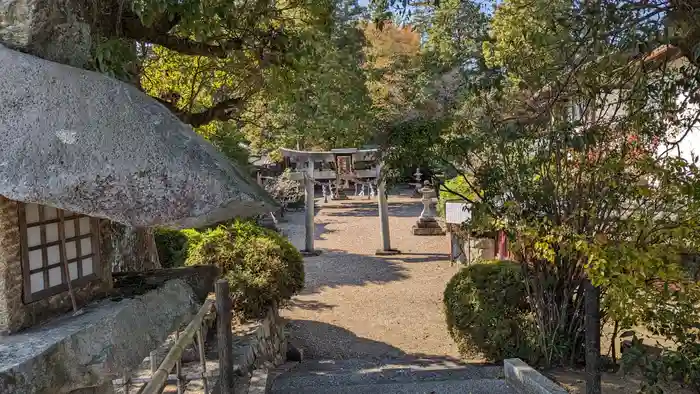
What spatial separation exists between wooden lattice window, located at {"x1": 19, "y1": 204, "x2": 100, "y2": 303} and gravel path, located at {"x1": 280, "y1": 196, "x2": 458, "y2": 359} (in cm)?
545

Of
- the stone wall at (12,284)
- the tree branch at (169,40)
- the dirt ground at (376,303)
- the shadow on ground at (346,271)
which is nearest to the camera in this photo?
the stone wall at (12,284)

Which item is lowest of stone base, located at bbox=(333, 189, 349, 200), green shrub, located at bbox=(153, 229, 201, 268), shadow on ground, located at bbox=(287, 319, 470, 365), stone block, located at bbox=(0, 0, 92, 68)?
shadow on ground, located at bbox=(287, 319, 470, 365)

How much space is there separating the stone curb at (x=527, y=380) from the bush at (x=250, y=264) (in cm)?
312

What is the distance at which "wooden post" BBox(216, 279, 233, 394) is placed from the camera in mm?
3818

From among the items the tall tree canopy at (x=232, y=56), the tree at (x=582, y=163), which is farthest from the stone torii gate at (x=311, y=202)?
the tree at (x=582, y=163)

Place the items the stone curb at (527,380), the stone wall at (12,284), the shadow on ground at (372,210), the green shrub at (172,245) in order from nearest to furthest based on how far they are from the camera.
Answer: the stone wall at (12,284)
the stone curb at (527,380)
the green shrub at (172,245)
the shadow on ground at (372,210)

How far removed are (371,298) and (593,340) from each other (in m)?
6.90

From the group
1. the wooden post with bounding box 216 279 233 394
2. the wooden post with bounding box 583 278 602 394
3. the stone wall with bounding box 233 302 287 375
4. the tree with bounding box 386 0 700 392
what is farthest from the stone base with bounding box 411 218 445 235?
the wooden post with bounding box 216 279 233 394

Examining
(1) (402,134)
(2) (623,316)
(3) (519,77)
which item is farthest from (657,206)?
(1) (402,134)

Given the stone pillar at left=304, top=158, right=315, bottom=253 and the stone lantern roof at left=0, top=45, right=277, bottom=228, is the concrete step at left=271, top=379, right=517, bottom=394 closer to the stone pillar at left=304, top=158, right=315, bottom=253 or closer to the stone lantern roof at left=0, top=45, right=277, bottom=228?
the stone lantern roof at left=0, top=45, right=277, bottom=228

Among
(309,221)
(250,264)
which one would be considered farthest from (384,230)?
(250,264)

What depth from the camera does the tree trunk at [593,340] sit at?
4023 millimetres

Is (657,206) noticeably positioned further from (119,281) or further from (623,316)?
(119,281)

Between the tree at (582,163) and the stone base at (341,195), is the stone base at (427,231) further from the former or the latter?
the tree at (582,163)
